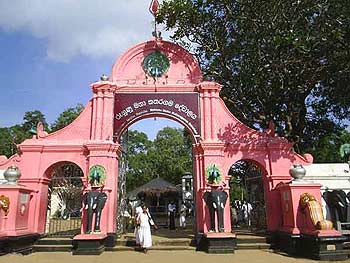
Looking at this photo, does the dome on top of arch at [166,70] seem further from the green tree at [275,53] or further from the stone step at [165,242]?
the stone step at [165,242]

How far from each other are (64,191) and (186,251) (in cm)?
1161

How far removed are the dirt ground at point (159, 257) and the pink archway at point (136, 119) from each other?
125 cm

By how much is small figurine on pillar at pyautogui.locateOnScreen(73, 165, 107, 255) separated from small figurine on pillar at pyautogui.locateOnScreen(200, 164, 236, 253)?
3.00m

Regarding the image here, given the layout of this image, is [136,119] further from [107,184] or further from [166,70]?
[107,184]

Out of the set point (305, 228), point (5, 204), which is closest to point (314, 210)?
point (305, 228)

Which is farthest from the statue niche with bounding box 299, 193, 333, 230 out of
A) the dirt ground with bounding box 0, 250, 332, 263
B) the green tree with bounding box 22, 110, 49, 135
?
the green tree with bounding box 22, 110, 49, 135

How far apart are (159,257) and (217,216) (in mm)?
2078

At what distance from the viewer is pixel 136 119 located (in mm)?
10844

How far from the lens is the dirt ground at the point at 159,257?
788 cm

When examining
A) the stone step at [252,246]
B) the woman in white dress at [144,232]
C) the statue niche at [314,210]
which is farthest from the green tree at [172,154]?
the statue niche at [314,210]

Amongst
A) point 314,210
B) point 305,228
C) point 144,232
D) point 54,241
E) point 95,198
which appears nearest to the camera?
point 314,210

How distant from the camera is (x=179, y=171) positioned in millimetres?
30891

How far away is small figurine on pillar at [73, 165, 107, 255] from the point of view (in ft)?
29.8

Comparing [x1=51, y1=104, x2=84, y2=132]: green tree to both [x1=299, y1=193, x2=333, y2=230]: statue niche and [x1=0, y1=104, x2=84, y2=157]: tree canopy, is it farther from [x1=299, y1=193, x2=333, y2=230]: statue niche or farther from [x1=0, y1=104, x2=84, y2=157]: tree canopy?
[x1=299, y1=193, x2=333, y2=230]: statue niche
